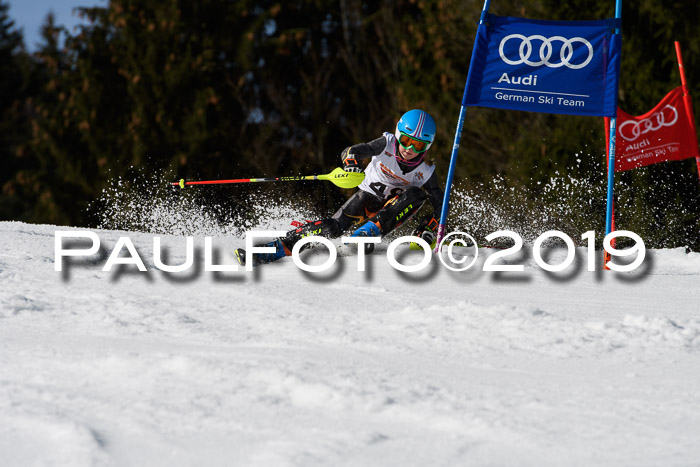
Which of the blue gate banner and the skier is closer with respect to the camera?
the skier

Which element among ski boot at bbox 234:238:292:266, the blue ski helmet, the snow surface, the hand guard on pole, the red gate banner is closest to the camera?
the snow surface

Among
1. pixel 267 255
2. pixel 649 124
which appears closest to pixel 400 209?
pixel 267 255

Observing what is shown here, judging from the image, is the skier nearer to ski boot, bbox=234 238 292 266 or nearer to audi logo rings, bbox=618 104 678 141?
ski boot, bbox=234 238 292 266

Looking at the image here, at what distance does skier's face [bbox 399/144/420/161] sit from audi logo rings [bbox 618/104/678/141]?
218 centimetres

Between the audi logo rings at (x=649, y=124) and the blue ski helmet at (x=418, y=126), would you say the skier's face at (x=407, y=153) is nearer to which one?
the blue ski helmet at (x=418, y=126)

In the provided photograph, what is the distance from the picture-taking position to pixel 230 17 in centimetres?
1859

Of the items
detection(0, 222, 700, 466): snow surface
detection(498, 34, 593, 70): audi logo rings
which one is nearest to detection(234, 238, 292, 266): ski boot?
detection(0, 222, 700, 466): snow surface

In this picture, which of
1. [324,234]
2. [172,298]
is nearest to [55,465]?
[172,298]

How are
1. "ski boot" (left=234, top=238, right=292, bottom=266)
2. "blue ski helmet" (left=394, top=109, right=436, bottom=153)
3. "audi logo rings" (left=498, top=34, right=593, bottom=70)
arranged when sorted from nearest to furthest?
"ski boot" (left=234, top=238, right=292, bottom=266), "blue ski helmet" (left=394, top=109, right=436, bottom=153), "audi logo rings" (left=498, top=34, right=593, bottom=70)

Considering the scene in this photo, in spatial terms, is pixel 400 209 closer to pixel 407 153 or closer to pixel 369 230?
pixel 369 230

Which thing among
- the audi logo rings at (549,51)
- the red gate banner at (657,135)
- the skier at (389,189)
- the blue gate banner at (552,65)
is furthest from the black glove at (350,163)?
the red gate banner at (657,135)

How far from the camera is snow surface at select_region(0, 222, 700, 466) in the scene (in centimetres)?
237

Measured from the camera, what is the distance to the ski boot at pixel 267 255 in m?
6.06

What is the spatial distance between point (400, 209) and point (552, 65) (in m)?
1.69
